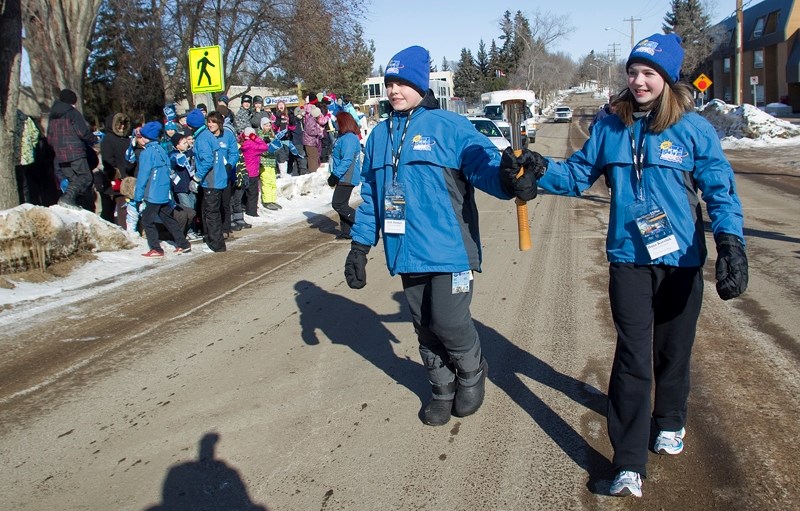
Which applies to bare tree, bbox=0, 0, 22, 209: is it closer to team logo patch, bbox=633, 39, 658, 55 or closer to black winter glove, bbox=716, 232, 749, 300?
team logo patch, bbox=633, 39, 658, 55

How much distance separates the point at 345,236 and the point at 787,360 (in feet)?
23.3

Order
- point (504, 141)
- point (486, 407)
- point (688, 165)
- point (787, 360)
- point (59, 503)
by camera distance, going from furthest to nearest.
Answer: point (504, 141) → point (787, 360) → point (486, 407) → point (59, 503) → point (688, 165)

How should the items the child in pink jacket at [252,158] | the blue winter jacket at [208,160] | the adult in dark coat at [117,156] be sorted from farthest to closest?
1. the child in pink jacket at [252,158]
2. the adult in dark coat at [117,156]
3. the blue winter jacket at [208,160]

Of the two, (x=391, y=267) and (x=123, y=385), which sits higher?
(x=391, y=267)

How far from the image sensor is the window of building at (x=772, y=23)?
51438 mm

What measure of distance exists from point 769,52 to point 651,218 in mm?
58202

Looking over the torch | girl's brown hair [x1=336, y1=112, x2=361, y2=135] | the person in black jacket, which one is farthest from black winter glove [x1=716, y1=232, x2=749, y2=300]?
the person in black jacket

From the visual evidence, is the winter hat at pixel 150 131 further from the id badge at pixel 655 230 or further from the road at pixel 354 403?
the id badge at pixel 655 230

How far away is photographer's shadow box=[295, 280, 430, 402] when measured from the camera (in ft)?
16.6

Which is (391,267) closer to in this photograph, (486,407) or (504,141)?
(486,407)

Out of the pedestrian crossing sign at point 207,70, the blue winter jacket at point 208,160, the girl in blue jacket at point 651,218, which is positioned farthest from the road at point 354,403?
the pedestrian crossing sign at point 207,70

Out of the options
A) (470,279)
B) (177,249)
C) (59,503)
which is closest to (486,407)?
(470,279)

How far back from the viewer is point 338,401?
15.1 feet

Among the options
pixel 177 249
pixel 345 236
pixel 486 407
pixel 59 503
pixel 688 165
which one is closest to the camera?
pixel 688 165
